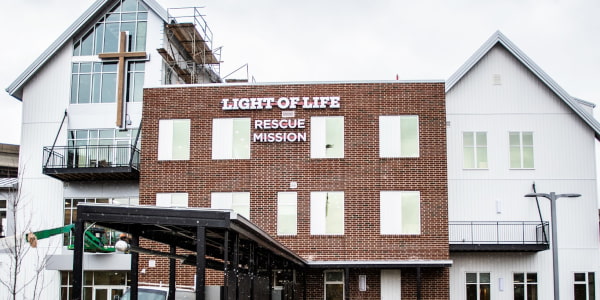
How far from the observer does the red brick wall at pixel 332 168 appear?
3070 centimetres

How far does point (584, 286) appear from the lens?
33.6 m

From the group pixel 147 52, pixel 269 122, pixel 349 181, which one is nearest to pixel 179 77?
pixel 147 52

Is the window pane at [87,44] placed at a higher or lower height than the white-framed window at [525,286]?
higher

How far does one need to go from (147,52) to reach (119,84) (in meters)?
1.95

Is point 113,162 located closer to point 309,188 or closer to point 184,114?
point 184,114

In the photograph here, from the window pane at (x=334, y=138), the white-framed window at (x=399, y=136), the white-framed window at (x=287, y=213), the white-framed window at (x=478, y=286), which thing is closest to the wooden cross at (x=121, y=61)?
the white-framed window at (x=287, y=213)

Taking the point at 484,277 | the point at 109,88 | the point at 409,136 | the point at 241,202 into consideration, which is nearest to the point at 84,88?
the point at 109,88

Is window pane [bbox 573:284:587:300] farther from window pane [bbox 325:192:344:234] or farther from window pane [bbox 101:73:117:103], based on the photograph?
window pane [bbox 101:73:117:103]

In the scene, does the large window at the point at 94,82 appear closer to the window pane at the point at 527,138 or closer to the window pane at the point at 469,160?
the window pane at the point at 469,160

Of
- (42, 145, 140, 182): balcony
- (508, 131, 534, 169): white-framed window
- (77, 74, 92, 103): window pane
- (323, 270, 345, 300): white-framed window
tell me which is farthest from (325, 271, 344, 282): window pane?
(77, 74, 92, 103): window pane

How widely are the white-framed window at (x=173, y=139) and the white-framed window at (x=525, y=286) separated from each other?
14.9 m

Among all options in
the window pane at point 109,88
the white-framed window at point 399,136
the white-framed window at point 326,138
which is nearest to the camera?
the white-framed window at point 399,136

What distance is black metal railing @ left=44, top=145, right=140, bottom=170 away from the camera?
34656 millimetres

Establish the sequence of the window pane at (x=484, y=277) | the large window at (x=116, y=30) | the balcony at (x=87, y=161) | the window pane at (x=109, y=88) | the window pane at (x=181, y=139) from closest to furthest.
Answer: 1. the window pane at (x=181, y=139)
2. the window pane at (x=484, y=277)
3. the balcony at (x=87, y=161)
4. the window pane at (x=109, y=88)
5. the large window at (x=116, y=30)
